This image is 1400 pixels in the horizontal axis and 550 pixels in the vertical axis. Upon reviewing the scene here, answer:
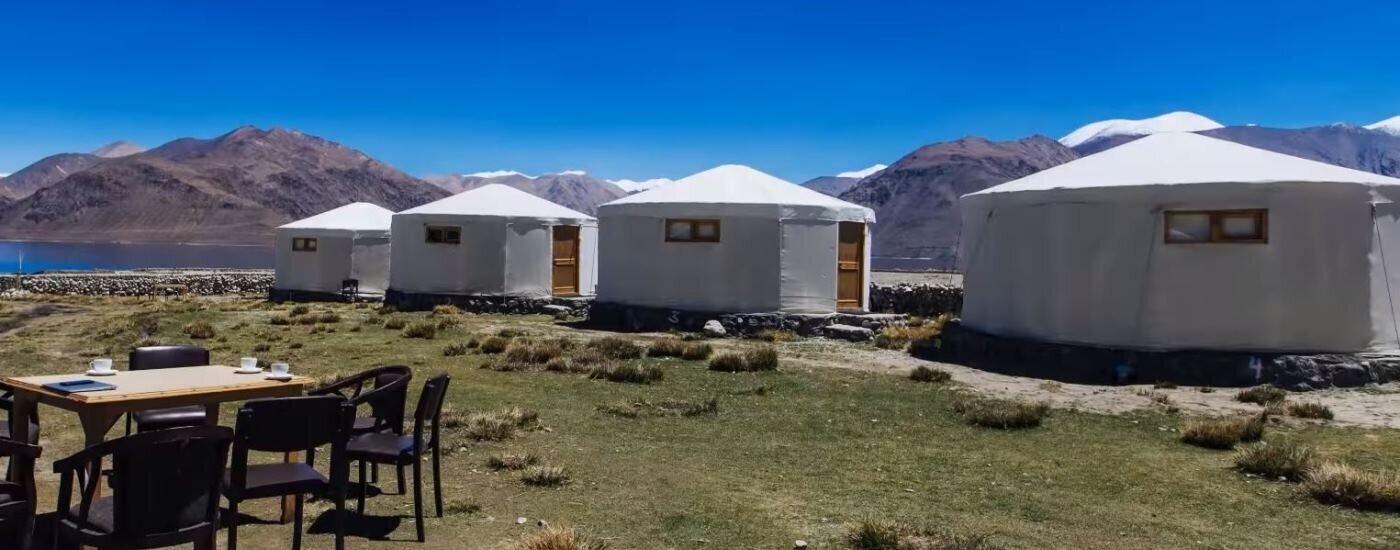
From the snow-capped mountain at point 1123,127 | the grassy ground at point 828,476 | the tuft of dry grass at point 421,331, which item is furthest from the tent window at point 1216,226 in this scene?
the snow-capped mountain at point 1123,127

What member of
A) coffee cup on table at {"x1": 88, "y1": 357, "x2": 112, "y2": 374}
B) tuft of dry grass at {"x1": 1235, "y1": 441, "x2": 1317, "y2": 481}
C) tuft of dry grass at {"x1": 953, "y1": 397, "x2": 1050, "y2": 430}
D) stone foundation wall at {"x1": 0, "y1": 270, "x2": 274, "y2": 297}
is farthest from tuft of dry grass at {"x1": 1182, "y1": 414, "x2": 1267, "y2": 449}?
stone foundation wall at {"x1": 0, "y1": 270, "x2": 274, "y2": 297}

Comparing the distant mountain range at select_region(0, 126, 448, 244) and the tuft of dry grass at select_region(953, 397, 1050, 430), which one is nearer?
the tuft of dry grass at select_region(953, 397, 1050, 430)

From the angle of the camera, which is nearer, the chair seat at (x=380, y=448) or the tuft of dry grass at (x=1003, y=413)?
the chair seat at (x=380, y=448)

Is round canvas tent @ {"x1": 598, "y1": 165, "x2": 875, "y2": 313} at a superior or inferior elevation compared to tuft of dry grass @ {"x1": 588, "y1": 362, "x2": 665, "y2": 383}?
superior

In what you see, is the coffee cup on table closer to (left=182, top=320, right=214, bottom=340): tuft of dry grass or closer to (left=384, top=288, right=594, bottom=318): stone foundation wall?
(left=182, top=320, right=214, bottom=340): tuft of dry grass

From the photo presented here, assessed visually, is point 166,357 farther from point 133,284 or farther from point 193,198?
point 193,198

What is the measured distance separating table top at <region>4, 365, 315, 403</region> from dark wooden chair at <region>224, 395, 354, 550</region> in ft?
1.39

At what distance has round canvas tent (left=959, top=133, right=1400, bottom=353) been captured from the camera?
1035 cm

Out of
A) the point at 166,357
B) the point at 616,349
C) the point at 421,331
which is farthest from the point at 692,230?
the point at 166,357

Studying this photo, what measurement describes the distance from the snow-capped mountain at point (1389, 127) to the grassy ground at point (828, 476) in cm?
17527

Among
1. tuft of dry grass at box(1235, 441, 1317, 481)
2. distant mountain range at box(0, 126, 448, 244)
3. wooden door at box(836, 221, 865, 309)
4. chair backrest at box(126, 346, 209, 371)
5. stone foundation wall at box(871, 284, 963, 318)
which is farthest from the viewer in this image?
distant mountain range at box(0, 126, 448, 244)

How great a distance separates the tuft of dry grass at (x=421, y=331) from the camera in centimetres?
1469

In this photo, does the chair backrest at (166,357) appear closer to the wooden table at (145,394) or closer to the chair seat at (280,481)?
the wooden table at (145,394)

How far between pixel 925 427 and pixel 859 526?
324 centimetres
